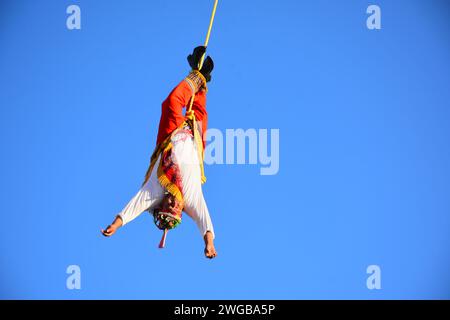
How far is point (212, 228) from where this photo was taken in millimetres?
9531

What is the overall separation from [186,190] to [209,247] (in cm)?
71

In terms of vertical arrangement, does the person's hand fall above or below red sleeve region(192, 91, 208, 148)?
below

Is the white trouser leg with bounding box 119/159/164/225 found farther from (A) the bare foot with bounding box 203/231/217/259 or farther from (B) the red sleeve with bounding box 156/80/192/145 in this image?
(A) the bare foot with bounding box 203/231/217/259

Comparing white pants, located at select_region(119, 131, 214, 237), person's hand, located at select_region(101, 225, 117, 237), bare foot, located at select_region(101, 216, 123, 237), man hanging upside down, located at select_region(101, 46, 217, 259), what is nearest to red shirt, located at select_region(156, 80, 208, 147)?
man hanging upside down, located at select_region(101, 46, 217, 259)

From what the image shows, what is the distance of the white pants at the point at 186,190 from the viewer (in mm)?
9508

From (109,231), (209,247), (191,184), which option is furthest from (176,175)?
(109,231)

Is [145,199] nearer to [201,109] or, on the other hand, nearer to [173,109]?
[173,109]

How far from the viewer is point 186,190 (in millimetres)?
9555

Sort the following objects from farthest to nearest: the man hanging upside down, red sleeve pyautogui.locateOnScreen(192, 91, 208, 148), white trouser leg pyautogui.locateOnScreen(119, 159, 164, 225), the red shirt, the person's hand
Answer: red sleeve pyautogui.locateOnScreen(192, 91, 208, 148), the red shirt, the man hanging upside down, white trouser leg pyautogui.locateOnScreen(119, 159, 164, 225), the person's hand

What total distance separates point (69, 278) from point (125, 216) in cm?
252

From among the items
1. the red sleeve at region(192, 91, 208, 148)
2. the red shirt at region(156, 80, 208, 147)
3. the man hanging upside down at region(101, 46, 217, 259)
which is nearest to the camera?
the man hanging upside down at region(101, 46, 217, 259)

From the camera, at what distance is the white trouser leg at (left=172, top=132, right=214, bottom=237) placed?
9555 mm
